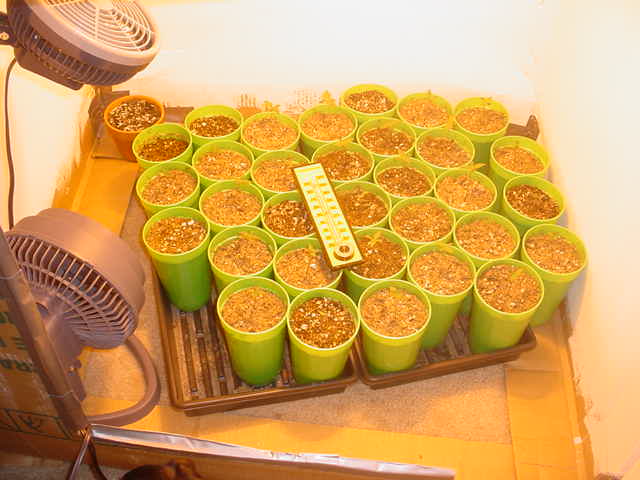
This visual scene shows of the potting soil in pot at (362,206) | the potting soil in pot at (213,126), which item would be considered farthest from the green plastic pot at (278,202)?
the potting soil in pot at (213,126)

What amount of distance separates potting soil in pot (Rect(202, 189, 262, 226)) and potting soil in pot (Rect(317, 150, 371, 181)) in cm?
24

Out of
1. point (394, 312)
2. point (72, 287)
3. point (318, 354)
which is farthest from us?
point (394, 312)

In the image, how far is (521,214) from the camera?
5.83 feet

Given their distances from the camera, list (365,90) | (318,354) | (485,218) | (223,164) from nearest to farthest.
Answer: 1. (318,354)
2. (485,218)
3. (223,164)
4. (365,90)

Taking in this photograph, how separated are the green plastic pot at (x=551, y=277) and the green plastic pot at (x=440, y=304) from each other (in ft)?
0.59

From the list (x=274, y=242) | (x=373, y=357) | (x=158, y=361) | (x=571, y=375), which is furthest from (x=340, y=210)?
(x=571, y=375)

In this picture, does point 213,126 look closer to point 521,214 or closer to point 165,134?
point 165,134

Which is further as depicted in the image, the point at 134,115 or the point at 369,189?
the point at 134,115

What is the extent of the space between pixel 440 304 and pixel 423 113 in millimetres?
738

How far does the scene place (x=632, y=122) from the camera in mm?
1535

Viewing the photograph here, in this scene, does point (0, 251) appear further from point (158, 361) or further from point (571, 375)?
point (571, 375)

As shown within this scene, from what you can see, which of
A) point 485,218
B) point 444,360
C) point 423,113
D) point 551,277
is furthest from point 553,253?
point 423,113

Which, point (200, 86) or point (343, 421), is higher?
point (200, 86)

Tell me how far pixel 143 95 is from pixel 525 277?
1376 millimetres
